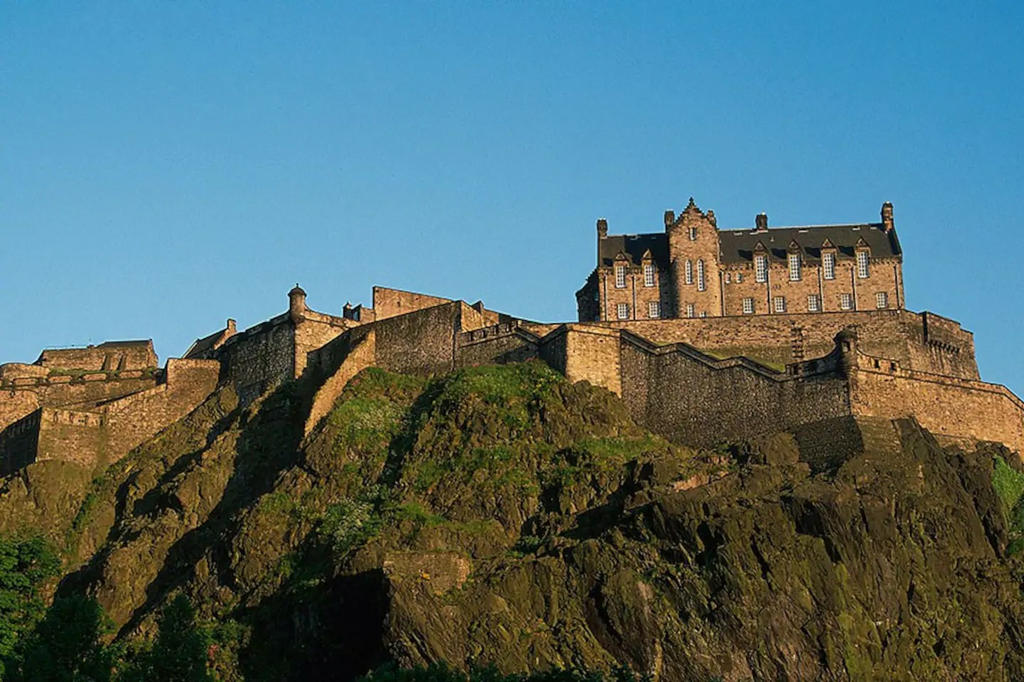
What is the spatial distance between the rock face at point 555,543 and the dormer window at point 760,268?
18.5 meters

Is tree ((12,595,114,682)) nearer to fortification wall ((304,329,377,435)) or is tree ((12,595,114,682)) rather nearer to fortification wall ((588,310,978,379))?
fortification wall ((304,329,377,435))

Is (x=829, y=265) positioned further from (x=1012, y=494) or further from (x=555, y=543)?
(x=555, y=543)

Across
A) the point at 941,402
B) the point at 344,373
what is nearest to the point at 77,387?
the point at 344,373

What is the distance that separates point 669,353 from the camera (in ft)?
241

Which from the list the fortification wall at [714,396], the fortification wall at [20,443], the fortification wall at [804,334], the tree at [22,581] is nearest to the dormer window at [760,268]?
the fortification wall at [804,334]

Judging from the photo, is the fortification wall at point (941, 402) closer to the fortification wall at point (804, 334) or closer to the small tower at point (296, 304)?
the fortification wall at point (804, 334)

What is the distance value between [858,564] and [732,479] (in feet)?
19.3

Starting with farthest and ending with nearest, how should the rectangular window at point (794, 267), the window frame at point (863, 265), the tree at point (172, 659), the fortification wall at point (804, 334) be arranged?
the rectangular window at point (794, 267) → the window frame at point (863, 265) → the fortification wall at point (804, 334) → the tree at point (172, 659)

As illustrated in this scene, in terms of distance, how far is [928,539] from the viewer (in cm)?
6384

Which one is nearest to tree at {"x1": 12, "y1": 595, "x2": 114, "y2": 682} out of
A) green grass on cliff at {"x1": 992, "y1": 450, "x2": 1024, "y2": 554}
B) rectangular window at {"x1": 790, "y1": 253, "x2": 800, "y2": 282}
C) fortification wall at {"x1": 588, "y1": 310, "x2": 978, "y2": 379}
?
fortification wall at {"x1": 588, "y1": 310, "x2": 978, "y2": 379}

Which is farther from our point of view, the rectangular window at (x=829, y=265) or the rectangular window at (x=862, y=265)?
the rectangular window at (x=829, y=265)

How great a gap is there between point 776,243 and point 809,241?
5.34 feet

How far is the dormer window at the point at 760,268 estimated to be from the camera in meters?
88.4

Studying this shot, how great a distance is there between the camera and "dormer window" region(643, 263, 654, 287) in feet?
291
